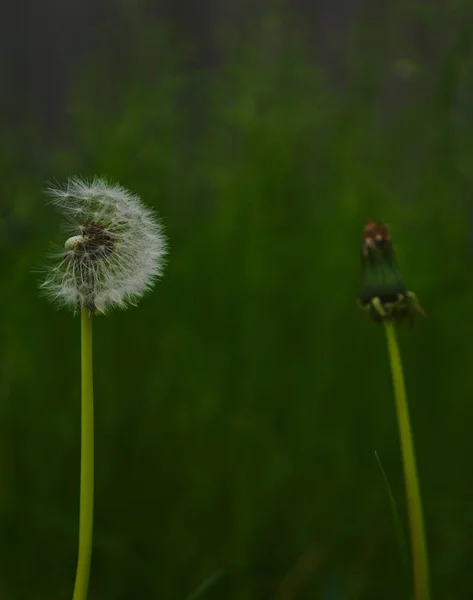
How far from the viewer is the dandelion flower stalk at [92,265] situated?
552 mm

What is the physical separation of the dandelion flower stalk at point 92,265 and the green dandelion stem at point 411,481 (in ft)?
0.65

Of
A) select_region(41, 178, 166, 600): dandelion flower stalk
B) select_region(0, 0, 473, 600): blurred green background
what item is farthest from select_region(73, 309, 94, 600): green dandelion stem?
select_region(0, 0, 473, 600): blurred green background

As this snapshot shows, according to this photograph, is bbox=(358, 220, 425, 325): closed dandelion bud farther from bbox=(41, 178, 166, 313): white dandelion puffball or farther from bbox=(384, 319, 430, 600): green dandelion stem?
bbox=(41, 178, 166, 313): white dandelion puffball

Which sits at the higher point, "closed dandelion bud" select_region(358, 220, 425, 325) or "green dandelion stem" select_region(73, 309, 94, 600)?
"closed dandelion bud" select_region(358, 220, 425, 325)

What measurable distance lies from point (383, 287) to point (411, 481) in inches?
6.4

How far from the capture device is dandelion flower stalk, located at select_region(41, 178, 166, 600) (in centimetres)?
55

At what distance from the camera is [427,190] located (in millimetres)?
1710

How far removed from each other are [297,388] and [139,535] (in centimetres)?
37

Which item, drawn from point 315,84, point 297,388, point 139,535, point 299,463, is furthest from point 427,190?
point 139,535

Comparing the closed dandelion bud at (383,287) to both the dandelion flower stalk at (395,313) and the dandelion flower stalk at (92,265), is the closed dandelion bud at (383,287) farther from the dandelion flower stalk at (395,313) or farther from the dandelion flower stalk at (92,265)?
the dandelion flower stalk at (92,265)

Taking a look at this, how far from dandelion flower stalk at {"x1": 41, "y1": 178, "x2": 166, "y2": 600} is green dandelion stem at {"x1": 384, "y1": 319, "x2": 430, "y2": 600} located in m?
0.20

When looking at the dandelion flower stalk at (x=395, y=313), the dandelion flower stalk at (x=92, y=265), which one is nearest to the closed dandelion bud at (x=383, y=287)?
the dandelion flower stalk at (x=395, y=313)

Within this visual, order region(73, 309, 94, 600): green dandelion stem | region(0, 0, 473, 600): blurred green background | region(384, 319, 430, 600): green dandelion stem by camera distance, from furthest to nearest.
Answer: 1. region(0, 0, 473, 600): blurred green background
2. region(384, 319, 430, 600): green dandelion stem
3. region(73, 309, 94, 600): green dandelion stem

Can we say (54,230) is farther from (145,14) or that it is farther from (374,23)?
(374,23)
